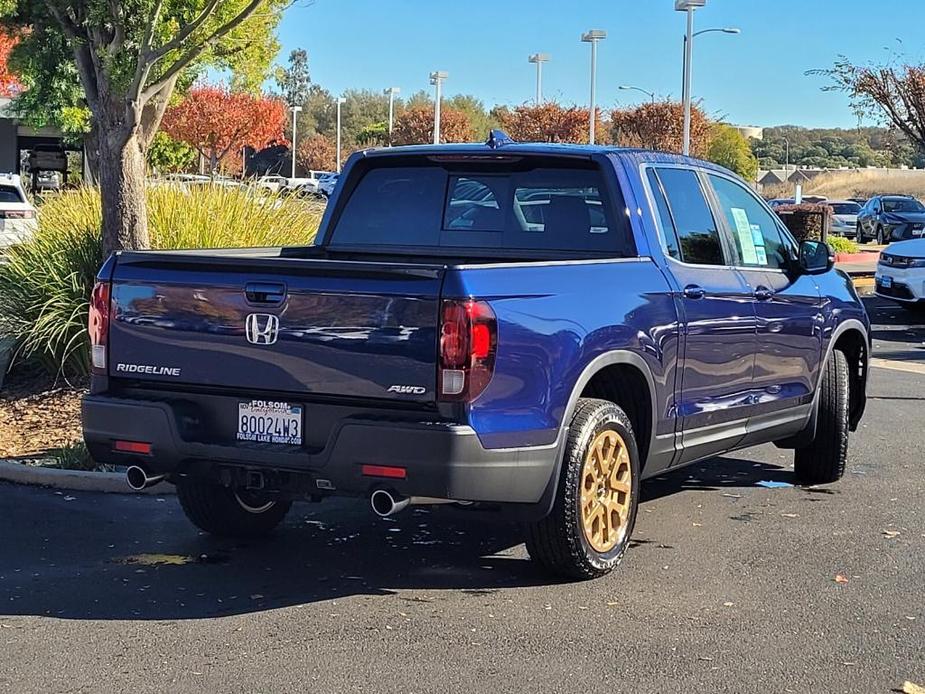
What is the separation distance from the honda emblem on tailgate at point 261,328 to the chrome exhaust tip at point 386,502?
0.77 m

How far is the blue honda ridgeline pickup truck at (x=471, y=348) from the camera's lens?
509cm

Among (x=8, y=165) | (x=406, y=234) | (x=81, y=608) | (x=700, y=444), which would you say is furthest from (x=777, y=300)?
(x=8, y=165)

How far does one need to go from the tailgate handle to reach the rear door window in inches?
88.2

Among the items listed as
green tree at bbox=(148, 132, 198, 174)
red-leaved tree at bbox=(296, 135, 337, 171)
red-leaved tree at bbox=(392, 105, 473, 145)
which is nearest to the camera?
green tree at bbox=(148, 132, 198, 174)

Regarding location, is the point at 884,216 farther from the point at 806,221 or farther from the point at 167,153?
the point at 167,153

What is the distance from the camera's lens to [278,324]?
532 cm

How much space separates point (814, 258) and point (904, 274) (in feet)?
34.5

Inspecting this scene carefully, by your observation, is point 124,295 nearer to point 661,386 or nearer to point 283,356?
point 283,356

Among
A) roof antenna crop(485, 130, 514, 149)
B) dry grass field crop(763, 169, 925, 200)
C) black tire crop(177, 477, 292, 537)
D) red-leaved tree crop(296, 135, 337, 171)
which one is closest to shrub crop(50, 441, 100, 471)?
black tire crop(177, 477, 292, 537)

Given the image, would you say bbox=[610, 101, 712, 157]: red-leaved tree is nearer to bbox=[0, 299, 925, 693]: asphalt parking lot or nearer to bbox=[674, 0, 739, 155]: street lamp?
bbox=[674, 0, 739, 155]: street lamp

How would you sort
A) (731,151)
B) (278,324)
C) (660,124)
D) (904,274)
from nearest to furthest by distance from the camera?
(278,324) < (904,274) < (660,124) < (731,151)

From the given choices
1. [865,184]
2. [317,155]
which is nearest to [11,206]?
[317,155]

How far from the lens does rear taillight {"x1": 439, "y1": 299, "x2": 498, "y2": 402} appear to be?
16.3 feet

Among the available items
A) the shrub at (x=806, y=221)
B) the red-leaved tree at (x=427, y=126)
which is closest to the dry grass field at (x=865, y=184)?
the red-leaved tree at (x=427, y=126)
